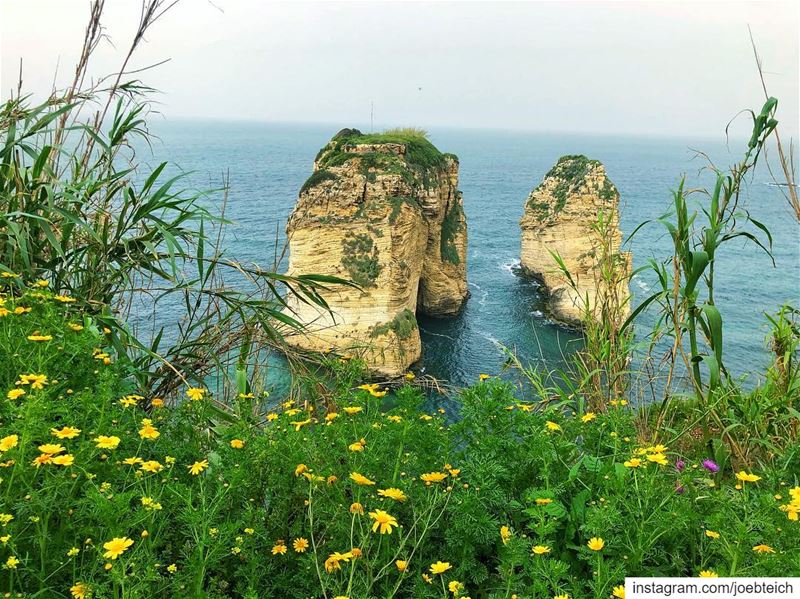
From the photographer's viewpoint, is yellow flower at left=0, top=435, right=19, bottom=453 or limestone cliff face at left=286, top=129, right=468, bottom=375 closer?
yellow flower at left=0, top=435, right=19, bottom=453

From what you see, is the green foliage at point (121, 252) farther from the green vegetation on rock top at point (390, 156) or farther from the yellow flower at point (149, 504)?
the green vegetation on rock top at point (390, 156)

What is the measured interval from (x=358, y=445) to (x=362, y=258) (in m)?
25.0

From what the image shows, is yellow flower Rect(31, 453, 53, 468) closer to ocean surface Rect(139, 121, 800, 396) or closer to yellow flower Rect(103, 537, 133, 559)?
yellow flower Rect(103, 537, 133, 559)

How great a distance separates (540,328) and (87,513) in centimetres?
3332

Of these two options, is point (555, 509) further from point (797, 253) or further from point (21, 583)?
point (797, 253)

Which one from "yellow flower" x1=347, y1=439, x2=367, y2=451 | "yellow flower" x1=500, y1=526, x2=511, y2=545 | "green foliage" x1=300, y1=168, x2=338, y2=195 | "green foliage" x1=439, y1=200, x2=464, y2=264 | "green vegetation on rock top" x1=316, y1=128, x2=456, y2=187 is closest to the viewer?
"yellow flower" x1=500, y1=526, x2=511, y2=545

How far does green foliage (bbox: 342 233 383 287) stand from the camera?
2673 cm

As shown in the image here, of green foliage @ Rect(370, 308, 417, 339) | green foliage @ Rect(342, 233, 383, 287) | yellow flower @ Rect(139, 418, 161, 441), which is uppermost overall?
yellow flower @ Rect(139, 418, 161, 441)

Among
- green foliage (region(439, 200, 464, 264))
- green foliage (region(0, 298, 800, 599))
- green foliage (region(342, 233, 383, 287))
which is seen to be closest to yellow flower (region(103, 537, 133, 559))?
green foliage (region(0, 298, 800, 599))

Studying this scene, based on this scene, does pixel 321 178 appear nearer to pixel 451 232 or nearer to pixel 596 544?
pixel 451 232

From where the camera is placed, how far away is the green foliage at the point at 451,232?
119 ft

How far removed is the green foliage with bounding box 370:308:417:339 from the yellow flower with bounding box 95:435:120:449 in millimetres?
24088

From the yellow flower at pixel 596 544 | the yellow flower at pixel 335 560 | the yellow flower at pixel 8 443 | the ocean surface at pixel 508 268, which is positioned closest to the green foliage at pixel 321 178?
the ocean surface at pixel 508 268

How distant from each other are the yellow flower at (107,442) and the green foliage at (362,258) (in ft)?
81.8
